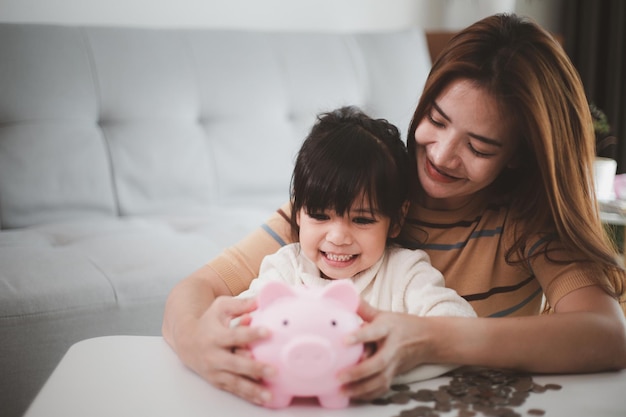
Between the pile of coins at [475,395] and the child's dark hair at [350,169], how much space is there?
0.33 metres

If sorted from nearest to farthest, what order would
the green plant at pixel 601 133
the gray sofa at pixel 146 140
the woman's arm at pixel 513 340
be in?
the woman's arm at pixel 513 340
the gray sofa at pixel 146 140
the green plant at pixel 601 133

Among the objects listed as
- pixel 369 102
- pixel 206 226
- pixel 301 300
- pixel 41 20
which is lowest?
pixel 206 226

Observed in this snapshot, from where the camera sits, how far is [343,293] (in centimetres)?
88

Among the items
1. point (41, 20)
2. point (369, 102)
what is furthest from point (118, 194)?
point (369, 102)

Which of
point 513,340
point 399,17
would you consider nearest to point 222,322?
point 513,340

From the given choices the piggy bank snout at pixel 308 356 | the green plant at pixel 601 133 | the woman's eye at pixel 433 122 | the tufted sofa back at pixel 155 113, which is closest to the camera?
the piggy bank snout at pixel 308 356

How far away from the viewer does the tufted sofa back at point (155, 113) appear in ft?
8.00

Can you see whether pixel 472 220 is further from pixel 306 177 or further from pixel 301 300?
pixel 301 300

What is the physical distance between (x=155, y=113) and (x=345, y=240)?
1647 millimetres

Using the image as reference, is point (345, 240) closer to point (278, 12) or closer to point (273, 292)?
→ point (273, 292)

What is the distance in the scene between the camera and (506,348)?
3.31 feet

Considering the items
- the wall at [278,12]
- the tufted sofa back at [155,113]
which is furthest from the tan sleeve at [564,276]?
the wall at [278,12]

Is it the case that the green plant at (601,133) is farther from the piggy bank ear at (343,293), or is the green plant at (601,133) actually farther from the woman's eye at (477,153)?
the piggy bank ear at (343,293)

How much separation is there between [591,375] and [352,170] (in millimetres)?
473
